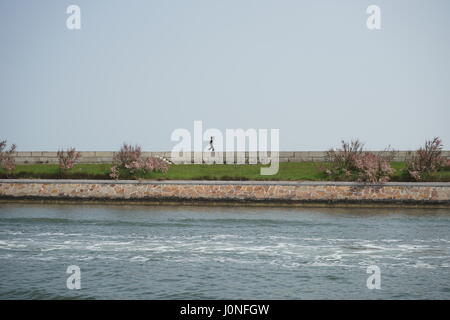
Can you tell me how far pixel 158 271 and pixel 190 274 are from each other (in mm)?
1159

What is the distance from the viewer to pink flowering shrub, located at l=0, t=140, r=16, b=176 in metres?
47.5

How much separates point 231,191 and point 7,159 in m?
20.5

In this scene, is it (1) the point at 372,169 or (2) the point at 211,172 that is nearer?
(1) the point at 372,169

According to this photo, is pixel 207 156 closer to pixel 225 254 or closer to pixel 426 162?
pixel 426 162

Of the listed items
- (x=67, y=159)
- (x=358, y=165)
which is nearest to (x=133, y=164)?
(x=67, y=159)

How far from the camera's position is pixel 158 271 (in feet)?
61.2

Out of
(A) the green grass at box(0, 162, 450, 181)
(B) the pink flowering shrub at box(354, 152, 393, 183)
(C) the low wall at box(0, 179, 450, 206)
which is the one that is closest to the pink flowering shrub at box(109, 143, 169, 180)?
(A) the green grass at box(0, 162, 450, 181)

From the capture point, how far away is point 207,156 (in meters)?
49.1

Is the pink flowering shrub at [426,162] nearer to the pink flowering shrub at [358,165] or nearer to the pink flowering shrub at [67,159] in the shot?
the pink flowering shrub at [358,165]

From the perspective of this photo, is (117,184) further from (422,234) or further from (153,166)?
(422,234)

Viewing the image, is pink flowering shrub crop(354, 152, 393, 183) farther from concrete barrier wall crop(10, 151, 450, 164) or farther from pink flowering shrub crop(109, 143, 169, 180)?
pink flowering shrub crop(109, 143, 169, 180)
